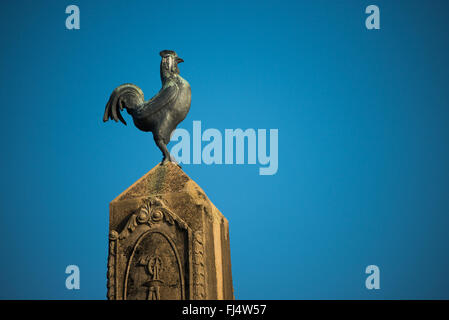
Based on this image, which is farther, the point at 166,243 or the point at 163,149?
the point at 163,149

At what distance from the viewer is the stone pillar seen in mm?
7184

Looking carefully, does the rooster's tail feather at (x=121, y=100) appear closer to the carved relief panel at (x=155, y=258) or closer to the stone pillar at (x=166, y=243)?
the stone pillar at (x=166, y=243)

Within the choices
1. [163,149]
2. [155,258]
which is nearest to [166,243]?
[155,258]

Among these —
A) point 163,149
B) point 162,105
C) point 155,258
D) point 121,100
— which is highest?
point 121,100

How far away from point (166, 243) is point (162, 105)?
2.16 m

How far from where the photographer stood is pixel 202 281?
23.4 feet

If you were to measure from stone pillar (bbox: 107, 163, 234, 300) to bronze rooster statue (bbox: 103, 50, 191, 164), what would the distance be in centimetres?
72

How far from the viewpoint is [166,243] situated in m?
7.37

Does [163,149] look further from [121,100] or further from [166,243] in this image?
[166,243]

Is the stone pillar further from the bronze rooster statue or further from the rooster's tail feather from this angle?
the rooster's tail feather

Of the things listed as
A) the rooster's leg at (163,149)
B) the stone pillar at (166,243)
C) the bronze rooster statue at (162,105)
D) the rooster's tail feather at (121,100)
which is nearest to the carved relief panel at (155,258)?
the stone pillar at (166,243)

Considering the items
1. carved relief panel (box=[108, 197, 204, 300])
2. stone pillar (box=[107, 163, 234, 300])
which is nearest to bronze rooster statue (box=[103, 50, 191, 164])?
stone pillar (box=[107, 163, 234, 300])
